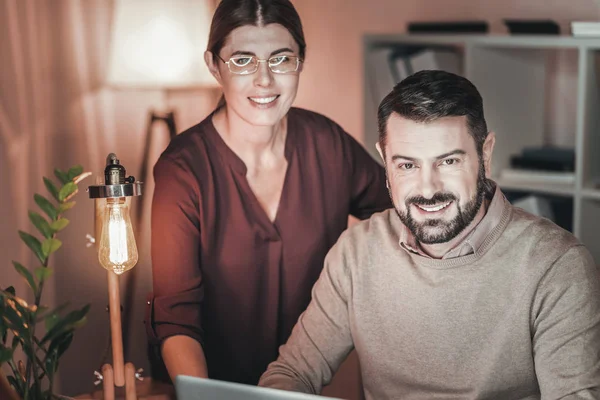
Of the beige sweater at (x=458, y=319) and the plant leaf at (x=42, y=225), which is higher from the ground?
the plant leaf at (x=42, y=225)

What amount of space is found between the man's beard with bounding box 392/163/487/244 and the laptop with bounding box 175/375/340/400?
53 cm

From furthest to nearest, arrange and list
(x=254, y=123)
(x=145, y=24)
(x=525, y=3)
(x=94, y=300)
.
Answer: (x=525, y=3) → (x=94, y=300) → (x=145, y=24) → (x=254, y=123)

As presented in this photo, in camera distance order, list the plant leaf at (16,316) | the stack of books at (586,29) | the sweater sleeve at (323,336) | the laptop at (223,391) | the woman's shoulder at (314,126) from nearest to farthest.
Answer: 1. the laptop at (223,391)
2. the plant leaf at (16,316)
3. the sweater sleeve at (323,336)
4. the woman's shoulder at (314,126)
5. the stack of books at (586,29)

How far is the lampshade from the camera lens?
2365mm

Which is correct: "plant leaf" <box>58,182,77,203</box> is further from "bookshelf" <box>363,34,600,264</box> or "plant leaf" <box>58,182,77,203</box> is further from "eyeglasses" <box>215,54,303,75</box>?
"bookshelf" <box>363,34,600,264</box>

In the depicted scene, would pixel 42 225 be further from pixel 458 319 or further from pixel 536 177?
pixel 536 177

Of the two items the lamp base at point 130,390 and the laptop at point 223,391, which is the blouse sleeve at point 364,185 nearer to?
the lamp base at point 130,390

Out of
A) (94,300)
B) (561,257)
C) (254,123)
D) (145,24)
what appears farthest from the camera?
(94,300)

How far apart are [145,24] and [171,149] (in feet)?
1.98

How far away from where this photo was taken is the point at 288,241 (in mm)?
1942

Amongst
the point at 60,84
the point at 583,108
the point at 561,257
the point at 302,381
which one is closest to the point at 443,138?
the point at 561,257

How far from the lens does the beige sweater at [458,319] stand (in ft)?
5.03

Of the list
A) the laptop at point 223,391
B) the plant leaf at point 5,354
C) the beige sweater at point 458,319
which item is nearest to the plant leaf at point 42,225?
the plant leaf at point 5,354

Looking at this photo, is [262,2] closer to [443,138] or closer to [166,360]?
[443,138]
